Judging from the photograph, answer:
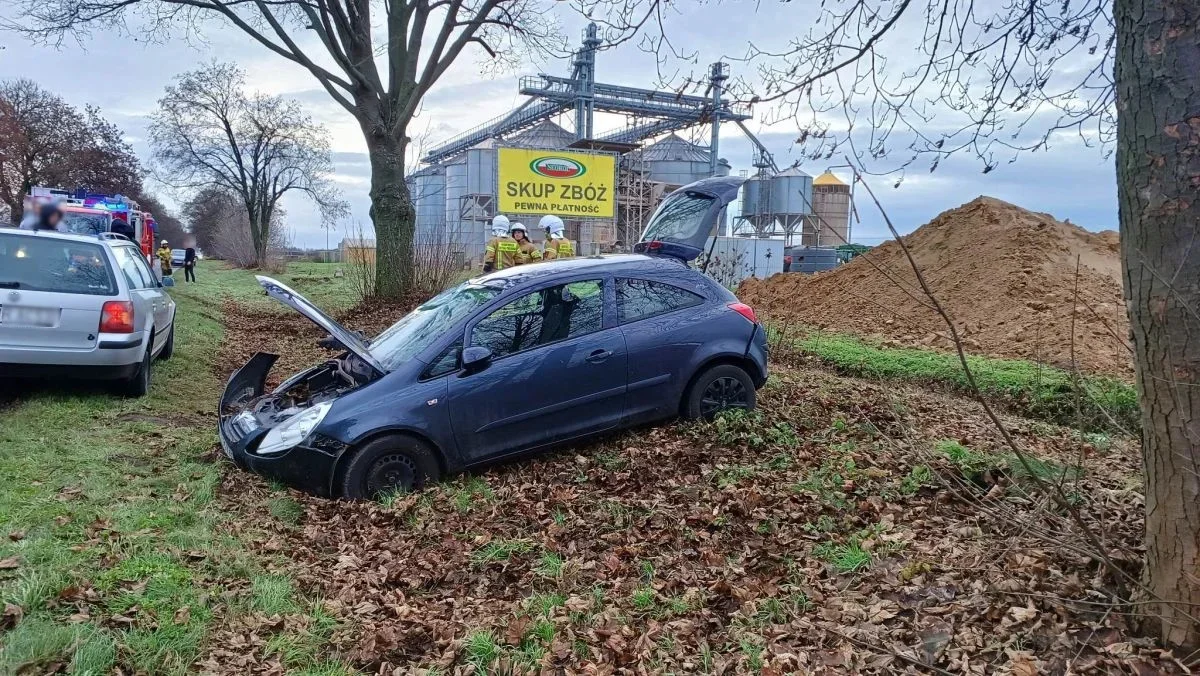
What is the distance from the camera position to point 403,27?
1526 cm

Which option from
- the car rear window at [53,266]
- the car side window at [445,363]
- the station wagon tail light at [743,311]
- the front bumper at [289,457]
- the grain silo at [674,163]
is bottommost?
the front bumper at [289,457]

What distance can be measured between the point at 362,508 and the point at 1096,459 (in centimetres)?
488

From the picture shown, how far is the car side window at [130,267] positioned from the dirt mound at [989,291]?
953 centimetres

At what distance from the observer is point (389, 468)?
16.6 feet

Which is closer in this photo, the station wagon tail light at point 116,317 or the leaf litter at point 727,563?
the leaf litter at point 727,563

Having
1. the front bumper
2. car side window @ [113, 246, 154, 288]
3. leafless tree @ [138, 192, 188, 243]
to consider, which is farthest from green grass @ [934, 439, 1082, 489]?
leafless tree @ [138, 192, 188, 243]

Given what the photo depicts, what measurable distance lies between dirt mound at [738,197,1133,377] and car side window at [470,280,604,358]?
21.7ft

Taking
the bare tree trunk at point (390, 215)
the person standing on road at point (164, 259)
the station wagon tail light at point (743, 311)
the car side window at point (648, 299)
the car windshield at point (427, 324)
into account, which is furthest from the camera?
the person standing on road at point (164, 259)

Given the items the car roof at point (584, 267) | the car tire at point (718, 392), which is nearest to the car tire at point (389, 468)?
the car roof at point (584, 267)

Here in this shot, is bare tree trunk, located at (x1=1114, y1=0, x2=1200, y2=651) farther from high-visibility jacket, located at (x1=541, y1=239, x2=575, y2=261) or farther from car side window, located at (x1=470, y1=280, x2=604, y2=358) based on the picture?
high-visibility jacket, located at (x1=541, y1=239, x2=575, y2=261)

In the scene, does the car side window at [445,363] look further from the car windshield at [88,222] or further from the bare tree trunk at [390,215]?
the car windshield at [88,222]

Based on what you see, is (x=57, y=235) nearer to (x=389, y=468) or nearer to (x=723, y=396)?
(x=389, y=468)

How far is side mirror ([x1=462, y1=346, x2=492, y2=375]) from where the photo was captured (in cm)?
518

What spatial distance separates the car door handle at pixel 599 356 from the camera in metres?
5.57
